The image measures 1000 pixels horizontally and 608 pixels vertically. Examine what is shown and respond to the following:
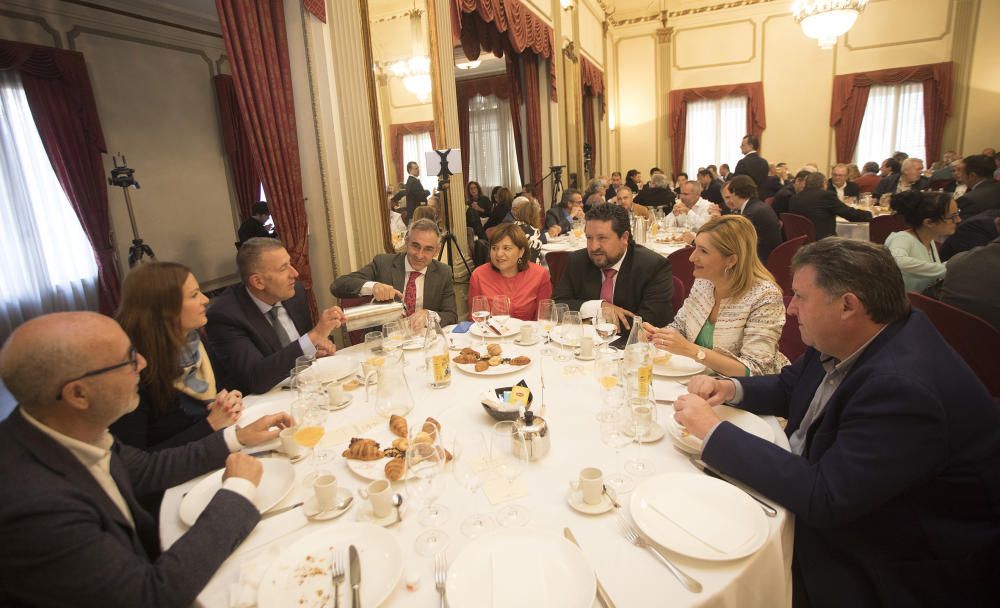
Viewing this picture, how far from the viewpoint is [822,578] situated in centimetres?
132

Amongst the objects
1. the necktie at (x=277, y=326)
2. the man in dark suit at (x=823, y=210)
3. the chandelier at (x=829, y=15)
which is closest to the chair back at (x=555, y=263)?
the necktie at (x=277, y=326)

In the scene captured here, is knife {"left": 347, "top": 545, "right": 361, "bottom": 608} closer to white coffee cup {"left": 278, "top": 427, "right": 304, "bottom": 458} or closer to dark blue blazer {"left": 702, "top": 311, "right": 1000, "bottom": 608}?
white coffee cup {"left": 278, "top": 427, "right": 304, "bottom": 458}

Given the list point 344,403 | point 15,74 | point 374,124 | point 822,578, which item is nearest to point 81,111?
point 15,74

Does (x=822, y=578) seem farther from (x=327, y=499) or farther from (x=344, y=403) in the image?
(x=344, y=403)

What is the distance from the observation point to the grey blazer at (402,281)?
127 inches

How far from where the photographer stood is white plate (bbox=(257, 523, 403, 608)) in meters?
1.05

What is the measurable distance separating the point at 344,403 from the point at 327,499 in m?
0.65

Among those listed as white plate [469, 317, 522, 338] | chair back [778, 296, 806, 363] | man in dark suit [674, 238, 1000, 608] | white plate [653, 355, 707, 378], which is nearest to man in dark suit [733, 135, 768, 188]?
chair back [778, 296, 806, 363]

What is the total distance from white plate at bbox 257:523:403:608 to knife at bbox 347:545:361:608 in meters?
0.02

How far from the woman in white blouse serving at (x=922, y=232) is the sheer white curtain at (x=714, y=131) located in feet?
31.7

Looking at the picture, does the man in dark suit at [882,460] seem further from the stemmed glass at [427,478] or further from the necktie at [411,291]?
the necktie at [411,291]

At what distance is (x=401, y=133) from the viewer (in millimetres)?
4906

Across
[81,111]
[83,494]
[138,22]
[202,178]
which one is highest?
[138,22]

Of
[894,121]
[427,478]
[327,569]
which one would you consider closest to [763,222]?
[427,478]
